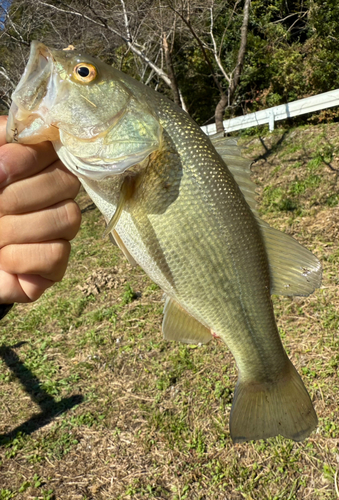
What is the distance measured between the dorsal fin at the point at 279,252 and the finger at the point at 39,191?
71 centimetres

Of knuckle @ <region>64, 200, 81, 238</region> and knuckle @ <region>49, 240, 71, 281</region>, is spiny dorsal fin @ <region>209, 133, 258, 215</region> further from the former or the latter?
knuckle @ <region>49, 240, 71, 281</region>

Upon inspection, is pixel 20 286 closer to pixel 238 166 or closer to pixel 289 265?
pixel 238 166

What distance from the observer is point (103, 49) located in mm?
9141

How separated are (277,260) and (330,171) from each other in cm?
576

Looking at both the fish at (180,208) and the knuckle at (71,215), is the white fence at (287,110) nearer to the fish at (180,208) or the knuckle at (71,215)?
the fish at (180,208)

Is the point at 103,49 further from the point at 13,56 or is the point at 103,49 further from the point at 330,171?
the point at 330,171

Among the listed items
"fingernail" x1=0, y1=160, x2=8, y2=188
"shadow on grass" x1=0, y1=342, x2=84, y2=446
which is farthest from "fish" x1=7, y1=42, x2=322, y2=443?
"shadow on grass" x1=0, y1=342, x2=84, y2=446

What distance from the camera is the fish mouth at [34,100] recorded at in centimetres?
129

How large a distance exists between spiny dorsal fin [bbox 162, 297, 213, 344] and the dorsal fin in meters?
0.42

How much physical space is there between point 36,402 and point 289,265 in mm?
3733

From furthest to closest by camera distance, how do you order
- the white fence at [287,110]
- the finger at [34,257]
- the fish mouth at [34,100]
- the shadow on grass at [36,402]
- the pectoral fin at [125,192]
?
the white fence at [287,110], the shadow on grass at [36,402], the finger at [34,257], the pectoral fin at [125,192], the fish mouth at [34,100]

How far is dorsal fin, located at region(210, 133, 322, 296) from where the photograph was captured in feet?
5.52

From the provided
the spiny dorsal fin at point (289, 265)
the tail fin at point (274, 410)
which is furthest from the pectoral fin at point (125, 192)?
the tail fin at point (274, 410)

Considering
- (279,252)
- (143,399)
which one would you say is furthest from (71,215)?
(143,399)
